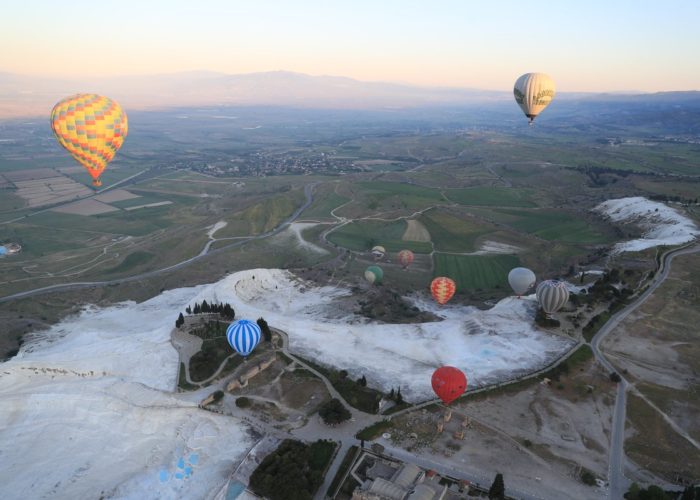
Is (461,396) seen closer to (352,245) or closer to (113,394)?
(113,394)

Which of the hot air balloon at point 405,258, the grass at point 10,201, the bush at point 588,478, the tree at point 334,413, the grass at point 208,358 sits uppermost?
the bush at point 588,478

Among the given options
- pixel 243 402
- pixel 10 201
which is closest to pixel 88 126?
pixel 243 402

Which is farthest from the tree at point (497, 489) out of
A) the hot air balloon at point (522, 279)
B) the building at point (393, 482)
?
the hot air balloon at point (522, 279)

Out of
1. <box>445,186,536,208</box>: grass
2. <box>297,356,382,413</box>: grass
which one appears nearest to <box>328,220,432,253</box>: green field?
<box>445,186,536,208</box>: grass

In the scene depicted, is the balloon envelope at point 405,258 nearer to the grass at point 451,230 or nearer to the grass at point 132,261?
the grass at point 451,230

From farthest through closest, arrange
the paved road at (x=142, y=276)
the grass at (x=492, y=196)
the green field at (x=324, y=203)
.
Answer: the grass at (x=492, y=196) → the green field at (x=324, y=203) → the paved road at (x=142, y=276)

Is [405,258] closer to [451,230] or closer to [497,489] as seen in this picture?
[451,230]
